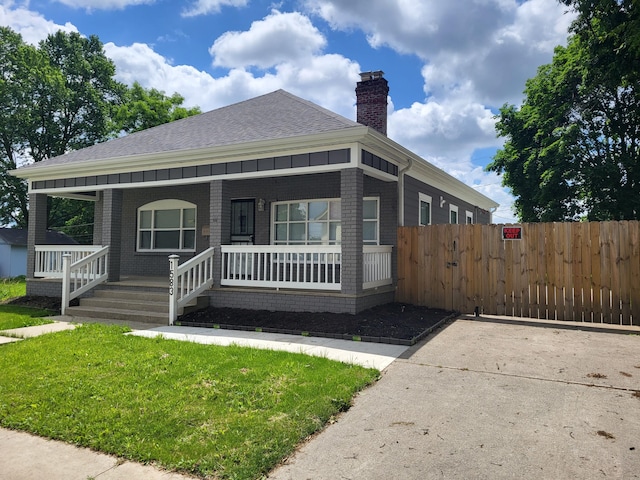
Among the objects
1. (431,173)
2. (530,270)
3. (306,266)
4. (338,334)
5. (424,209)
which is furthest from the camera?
(424,209)

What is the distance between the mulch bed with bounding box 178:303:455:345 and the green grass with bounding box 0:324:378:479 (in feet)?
5.57

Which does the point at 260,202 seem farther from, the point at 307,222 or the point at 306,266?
Result: the point at 306,266

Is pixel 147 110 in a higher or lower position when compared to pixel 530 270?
higher

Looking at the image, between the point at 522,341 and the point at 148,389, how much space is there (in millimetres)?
5517

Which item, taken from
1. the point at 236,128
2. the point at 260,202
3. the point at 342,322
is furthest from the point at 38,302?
the point at 342,322

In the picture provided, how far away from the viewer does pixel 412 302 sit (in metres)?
10.2

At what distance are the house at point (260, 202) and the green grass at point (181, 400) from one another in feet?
10.8

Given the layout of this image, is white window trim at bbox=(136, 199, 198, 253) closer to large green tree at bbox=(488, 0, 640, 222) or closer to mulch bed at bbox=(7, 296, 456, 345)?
mulch bed at bbox=(7, 296, 456, 345)

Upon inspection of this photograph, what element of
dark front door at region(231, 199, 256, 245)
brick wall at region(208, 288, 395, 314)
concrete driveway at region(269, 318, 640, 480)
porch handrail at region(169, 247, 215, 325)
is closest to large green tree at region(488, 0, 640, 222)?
brick wall at region(208, 288, 395, 314)

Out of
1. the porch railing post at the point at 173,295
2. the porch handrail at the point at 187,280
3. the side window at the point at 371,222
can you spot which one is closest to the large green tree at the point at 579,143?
the side window at the point at 371,222

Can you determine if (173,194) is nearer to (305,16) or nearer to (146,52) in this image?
(305,16)

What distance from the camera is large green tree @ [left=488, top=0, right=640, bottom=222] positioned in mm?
16609

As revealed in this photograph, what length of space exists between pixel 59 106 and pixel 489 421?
35468mm

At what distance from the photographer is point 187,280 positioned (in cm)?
923
